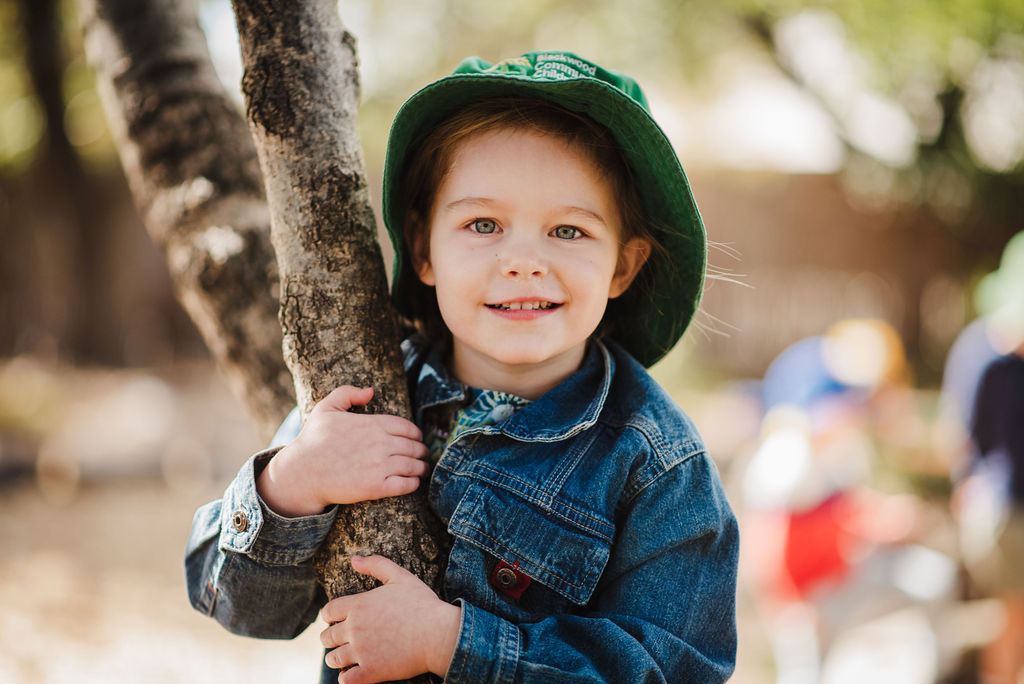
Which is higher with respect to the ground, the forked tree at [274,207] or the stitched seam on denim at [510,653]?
the forked tree at [274,207]

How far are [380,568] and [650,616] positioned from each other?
0.48m

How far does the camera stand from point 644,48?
11.2 m

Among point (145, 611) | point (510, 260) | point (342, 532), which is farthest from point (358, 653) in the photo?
point (145, 611)

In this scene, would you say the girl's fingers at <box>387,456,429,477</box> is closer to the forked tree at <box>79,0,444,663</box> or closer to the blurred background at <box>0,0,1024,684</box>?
the forked tree at <box>79,0,444,663</box>

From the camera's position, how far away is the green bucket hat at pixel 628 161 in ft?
4.98

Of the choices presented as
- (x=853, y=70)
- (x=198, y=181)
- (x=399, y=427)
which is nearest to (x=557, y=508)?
(x=399, y=427)

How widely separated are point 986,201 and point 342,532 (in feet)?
40.5

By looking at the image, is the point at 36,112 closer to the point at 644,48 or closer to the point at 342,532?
the point at 644,48

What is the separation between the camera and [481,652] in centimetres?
133

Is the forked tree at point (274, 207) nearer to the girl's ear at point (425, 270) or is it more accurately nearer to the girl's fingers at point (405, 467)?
the girl's fingers at point (405, 467)

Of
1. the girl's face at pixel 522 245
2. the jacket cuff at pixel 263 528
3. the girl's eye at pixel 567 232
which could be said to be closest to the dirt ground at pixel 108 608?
the jacket cuff at pixel 263 528

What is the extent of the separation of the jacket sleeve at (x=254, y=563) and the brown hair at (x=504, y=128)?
23.0 inches

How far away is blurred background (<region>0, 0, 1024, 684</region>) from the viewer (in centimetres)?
439

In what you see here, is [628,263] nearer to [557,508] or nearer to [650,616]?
[557,508]
